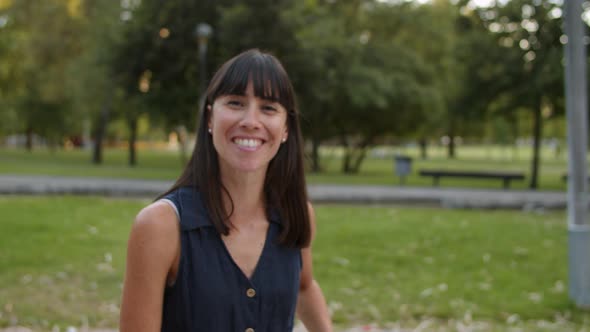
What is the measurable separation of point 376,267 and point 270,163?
666 cm

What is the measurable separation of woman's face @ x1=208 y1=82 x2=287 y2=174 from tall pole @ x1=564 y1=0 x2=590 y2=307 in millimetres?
5538

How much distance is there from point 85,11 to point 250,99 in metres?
40.6

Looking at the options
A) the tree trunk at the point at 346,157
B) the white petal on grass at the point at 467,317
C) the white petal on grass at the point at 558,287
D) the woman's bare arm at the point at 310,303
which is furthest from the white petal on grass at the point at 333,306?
the tree trunk at the point at 346,157

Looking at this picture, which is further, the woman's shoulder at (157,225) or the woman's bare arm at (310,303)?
the woman's bare arm at (310,303)

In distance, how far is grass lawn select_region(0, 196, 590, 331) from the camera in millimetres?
6793

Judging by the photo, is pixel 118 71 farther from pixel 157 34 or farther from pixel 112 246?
pixel 112 246

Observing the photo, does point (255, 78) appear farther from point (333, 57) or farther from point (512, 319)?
point (333, 57)

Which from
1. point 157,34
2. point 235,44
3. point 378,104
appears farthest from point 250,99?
point 378,104

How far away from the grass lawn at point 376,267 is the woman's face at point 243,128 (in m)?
4.79

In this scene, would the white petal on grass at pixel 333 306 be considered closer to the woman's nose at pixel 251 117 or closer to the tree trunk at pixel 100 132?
the woman's nose at pixel 251 117

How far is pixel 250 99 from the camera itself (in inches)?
75.7

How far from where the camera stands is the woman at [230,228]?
5.82 feet

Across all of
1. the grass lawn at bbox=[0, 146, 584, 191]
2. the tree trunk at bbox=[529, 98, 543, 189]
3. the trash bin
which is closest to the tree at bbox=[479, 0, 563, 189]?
the tree trunk at bbox=[529, 98, 543, 189]

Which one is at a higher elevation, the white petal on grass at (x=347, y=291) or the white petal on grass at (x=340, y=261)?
the white petal on grass at (x=340, y=261)
